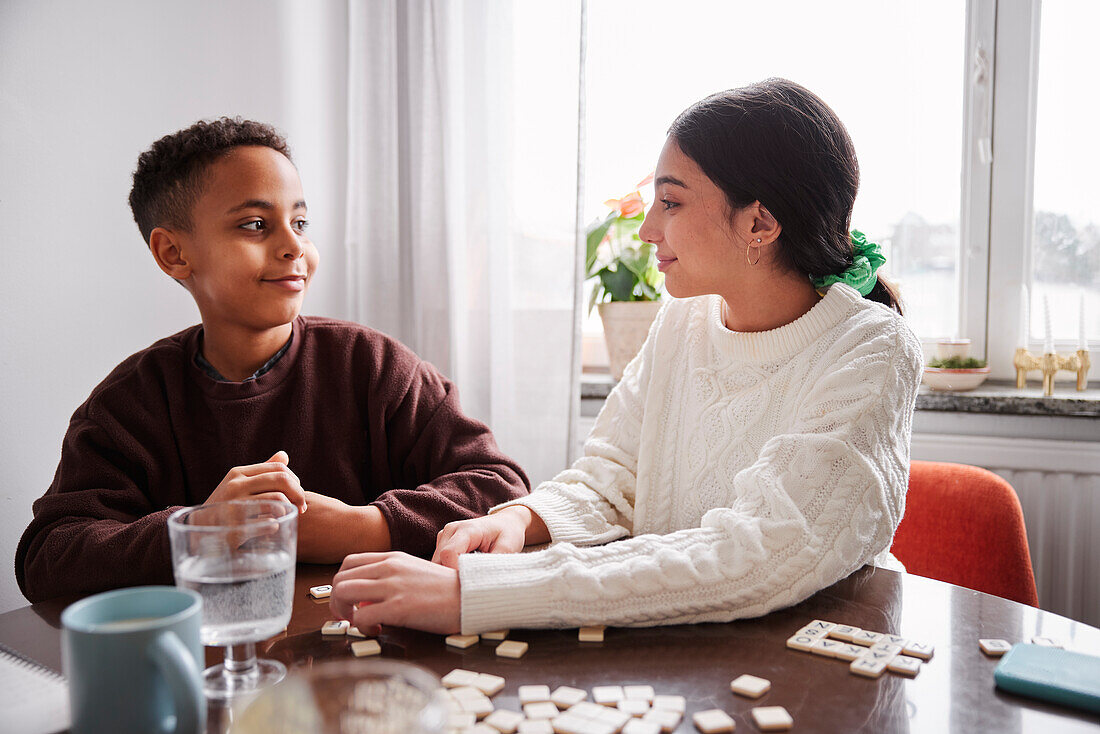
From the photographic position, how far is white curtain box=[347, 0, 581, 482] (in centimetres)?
224

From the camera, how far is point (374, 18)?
236 cm

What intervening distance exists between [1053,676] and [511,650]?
51 cm

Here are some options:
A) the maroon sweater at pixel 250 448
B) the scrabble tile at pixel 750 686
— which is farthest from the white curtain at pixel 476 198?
the scrabble tile at pixel 750 686

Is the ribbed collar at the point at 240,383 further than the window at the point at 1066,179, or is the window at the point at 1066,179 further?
the window at the point at 1066,179

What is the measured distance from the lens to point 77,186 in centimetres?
161

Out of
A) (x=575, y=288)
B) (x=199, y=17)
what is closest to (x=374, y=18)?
(x=199, y=17)

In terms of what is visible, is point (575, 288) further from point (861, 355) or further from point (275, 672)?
point (275, 672)

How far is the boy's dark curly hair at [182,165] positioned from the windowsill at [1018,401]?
167 centimetres

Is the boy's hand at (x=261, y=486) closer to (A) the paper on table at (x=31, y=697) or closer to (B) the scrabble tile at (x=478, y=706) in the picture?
(A) the paper on table at (x=31, y=697)

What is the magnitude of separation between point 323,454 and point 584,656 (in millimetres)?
780

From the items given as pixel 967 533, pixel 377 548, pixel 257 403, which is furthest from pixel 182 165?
pixel 967 533

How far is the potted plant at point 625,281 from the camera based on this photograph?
7.63 feet

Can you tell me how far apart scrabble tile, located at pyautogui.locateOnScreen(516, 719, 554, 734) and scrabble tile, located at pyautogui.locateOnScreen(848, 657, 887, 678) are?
0.31 m

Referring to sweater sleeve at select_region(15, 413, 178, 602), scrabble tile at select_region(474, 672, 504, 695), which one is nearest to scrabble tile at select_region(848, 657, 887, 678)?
scrabble tile at select_region(474, 672, 504, 695)
